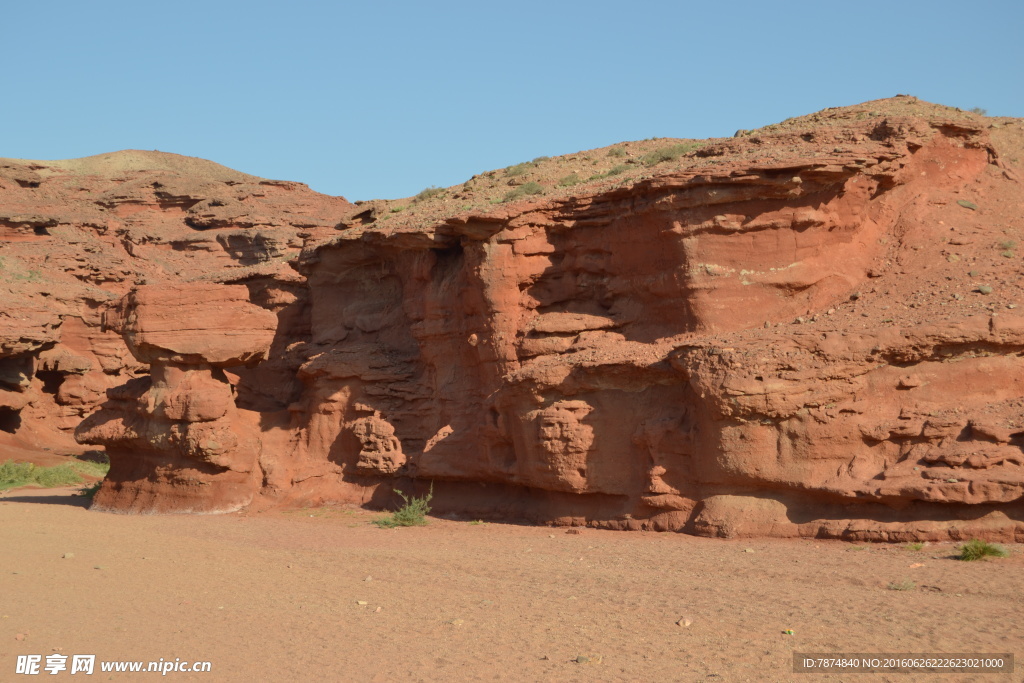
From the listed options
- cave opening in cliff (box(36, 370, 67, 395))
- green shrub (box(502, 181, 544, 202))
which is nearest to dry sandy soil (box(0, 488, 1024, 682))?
green shrub (box(502, 181, 544, 202))

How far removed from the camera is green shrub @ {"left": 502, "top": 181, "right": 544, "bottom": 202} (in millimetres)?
17047

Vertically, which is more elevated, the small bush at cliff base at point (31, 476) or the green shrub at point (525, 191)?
the green shrub at point (525, 191)

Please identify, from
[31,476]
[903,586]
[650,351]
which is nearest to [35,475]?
[31,476]

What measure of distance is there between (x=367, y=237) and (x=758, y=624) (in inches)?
477

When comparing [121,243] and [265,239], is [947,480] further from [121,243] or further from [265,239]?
[121,243]

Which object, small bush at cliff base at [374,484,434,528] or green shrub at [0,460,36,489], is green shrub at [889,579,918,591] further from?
green shrub at [0,460,36,489]

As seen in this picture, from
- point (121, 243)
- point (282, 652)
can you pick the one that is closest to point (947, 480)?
point (282, 652)

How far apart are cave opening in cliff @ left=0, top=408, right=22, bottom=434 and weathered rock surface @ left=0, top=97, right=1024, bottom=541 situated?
10.7m

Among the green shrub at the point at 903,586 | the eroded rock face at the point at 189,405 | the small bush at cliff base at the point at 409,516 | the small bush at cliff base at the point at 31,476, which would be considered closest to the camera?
the green shrub at the point at 903,586

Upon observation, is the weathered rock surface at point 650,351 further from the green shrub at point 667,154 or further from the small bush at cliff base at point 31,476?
the small bush at cliff base at point 31,476

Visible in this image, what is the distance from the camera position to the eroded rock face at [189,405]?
16.9 metres

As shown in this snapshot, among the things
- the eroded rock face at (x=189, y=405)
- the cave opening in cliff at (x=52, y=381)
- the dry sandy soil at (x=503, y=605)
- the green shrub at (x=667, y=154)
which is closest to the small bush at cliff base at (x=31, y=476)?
the cave opening in cliff at (x=52, y=381)

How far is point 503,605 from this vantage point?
9.30 metres

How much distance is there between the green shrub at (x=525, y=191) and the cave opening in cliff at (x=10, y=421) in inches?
714
